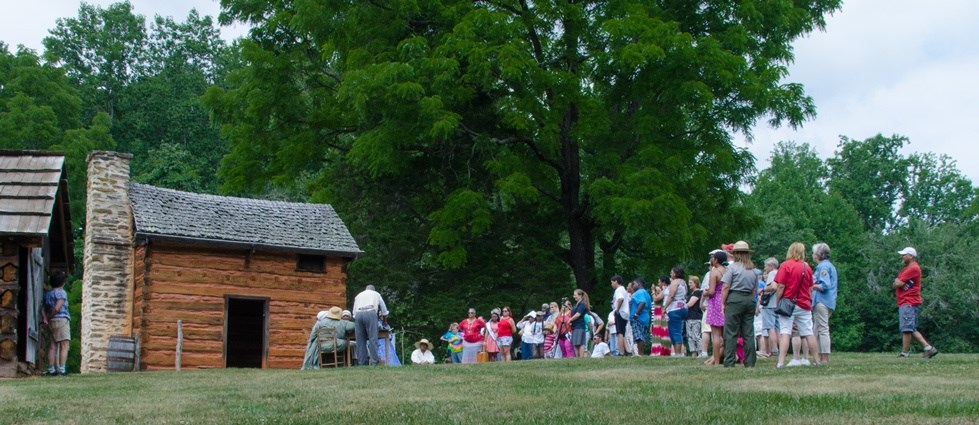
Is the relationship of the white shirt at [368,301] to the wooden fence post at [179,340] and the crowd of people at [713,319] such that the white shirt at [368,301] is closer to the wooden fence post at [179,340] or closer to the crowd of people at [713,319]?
the crowd of people at [713,319]

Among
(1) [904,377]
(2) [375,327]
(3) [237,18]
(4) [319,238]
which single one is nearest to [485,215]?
(4) [319,238]

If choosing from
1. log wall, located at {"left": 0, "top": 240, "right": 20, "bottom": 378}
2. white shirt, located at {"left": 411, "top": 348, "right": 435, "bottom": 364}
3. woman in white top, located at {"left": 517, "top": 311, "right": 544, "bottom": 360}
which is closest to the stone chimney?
white shirt, located at {"left": 411, "top": 348, "right": 435, "bottom": 364}

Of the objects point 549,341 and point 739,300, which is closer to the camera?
point 739,300

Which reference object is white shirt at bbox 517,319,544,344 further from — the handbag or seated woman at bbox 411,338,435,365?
the handbag

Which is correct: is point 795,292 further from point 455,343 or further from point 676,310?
point 455,343

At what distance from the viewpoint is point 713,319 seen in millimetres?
17469

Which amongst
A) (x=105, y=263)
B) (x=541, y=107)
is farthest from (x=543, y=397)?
(x=105, y=263)

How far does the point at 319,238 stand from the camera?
30766 mm

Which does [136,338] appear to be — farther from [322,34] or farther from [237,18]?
[237,18]

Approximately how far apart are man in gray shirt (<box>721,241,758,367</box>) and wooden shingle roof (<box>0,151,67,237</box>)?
1066 centimetres

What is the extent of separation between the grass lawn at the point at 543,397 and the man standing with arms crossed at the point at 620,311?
4.79 m

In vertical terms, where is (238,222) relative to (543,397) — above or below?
above

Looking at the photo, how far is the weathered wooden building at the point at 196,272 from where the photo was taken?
92.3 ft

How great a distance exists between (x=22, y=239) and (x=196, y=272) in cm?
958
